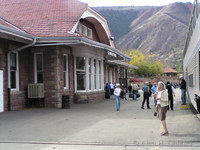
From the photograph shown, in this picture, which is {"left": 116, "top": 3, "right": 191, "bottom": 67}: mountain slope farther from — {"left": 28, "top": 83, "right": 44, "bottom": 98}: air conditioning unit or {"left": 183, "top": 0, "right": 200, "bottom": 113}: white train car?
{"left": 183, "top": 0, "right": 200, "bottom": 113}: white train car

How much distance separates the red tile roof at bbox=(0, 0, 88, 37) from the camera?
16.9 meters

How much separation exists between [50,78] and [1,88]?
301cm

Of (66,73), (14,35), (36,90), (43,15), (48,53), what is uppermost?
(43,15)

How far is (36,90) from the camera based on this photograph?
16500 millimetres

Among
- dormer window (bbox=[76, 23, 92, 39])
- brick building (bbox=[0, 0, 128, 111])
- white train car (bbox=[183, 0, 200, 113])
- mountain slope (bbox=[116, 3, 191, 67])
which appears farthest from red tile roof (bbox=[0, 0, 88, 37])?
mountain slope (bbox=[116, 3, 191, 67])

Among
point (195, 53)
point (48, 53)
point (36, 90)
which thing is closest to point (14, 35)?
point (48, 53)

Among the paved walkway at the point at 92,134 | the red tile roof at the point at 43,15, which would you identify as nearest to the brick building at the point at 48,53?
the red tile roof at the point at 43,15

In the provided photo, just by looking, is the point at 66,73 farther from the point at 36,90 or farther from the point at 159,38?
the point at 159,38

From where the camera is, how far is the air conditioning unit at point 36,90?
16448 millimetres

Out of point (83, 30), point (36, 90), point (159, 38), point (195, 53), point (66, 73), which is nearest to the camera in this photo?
point (195, 53)

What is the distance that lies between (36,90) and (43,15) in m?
5.22

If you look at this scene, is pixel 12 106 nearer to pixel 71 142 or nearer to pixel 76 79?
pixel 76 79

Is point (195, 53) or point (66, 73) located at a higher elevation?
point (195, 53)

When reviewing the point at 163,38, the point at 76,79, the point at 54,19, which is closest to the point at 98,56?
the point at 76,79
